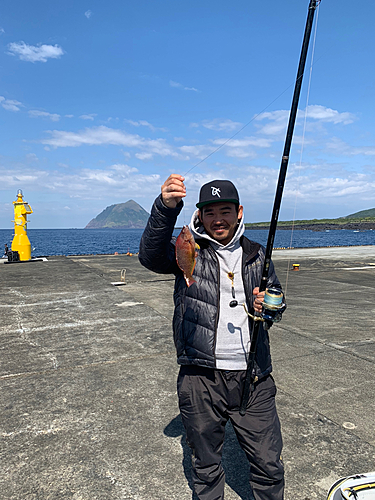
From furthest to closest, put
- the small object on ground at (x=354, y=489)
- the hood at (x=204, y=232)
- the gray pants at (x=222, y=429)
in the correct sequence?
the hood at (x=204, y=232) → the gray pants at (x=222, y=429) → the small object on ground at (x=354, y=489)

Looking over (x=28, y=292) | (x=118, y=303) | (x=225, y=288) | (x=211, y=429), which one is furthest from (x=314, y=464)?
(x=28, y=292)

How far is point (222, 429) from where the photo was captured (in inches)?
95.1

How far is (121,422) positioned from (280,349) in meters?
2.99

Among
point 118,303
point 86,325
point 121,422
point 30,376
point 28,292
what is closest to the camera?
point 121,422

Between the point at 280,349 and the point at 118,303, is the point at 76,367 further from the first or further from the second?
the point at 118,303

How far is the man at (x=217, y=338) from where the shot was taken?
2.33 metres

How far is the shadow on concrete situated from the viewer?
278cm

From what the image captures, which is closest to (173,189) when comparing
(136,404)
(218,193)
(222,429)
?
(218,193)

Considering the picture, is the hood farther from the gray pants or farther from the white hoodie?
the gray pants

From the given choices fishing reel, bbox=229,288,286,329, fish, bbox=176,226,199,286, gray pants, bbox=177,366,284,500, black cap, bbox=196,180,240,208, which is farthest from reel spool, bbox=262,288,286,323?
black cap, bbox=196,180,240,208

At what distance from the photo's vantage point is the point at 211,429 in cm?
237

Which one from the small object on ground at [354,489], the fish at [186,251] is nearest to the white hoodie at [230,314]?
the fish at [186,251]

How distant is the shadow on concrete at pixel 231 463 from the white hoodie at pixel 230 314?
3.57ft

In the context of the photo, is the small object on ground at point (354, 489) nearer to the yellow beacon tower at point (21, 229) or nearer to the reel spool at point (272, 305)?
the reel spool at point (272, 305)
